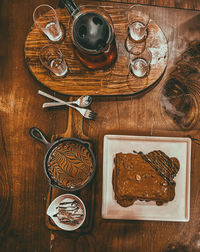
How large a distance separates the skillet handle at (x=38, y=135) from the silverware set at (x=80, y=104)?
0.16 m

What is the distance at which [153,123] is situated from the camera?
1520 millimetres

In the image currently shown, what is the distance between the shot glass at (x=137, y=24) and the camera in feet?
4.80

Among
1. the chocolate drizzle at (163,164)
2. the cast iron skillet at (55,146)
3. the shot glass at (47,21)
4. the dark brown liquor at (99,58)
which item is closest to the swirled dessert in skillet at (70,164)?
the cast iron skillet at (55,146)

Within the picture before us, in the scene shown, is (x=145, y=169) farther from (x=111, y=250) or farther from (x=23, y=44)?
(x=23, y=44)

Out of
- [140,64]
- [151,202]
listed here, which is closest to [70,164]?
[151,202]

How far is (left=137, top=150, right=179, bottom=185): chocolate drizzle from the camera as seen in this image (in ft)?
4.75

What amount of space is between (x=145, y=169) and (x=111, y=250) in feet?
1.83

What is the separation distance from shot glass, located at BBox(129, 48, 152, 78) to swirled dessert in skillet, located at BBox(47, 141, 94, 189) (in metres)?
0.56

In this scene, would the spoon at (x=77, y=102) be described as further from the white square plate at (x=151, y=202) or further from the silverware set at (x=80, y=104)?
the white square plate at (x=151, y=202)

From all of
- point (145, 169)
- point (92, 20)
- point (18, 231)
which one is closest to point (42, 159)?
point (18, 231)

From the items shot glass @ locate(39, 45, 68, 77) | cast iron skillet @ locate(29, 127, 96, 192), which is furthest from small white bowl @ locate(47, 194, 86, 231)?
shot glass @ locate(39, 45, 68, 77)

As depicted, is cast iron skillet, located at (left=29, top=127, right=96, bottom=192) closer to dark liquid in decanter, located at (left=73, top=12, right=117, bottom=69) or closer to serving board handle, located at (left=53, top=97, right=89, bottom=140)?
serving board handle, located at (left=53, top=97, right=89, bottom=140)

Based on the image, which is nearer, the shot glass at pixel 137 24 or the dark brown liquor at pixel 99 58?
the dark brown liquor at pixel 99 58

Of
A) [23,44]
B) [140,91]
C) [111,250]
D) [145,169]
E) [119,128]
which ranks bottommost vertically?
[111,250]
